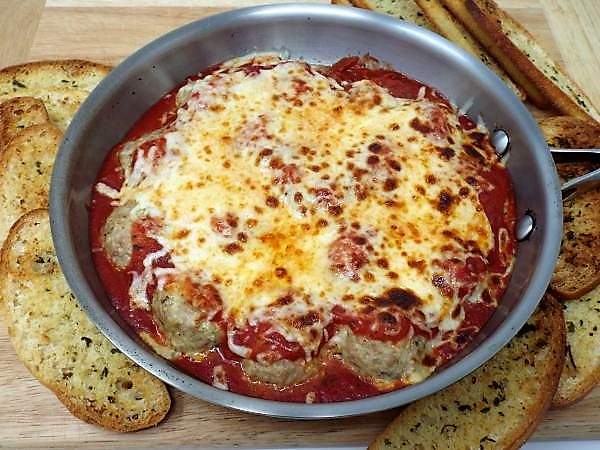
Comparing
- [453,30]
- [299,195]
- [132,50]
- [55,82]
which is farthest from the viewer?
[132,50]

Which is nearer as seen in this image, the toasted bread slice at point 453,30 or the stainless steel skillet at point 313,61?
the stainless steel skillet at point 313,61

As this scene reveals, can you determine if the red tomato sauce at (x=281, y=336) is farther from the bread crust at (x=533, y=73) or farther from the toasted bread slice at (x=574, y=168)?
the bread crust at (x=533, y=73)

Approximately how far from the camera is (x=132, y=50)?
4188mm

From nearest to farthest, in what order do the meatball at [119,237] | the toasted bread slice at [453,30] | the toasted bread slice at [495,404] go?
1. the toasted bread slice at [495,404]
2. the meatball at [119,237]
3. the toasted bread slice at [453,30]


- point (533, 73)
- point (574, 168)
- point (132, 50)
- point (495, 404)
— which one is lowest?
point (495, 404)

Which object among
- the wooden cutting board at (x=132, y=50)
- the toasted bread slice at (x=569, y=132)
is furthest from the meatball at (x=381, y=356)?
the toasted bread slice at (x=569, y=132)

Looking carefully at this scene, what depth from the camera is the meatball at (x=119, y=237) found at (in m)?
2.84

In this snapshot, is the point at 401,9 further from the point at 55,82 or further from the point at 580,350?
the point at 580,350

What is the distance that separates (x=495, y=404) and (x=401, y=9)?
278cm

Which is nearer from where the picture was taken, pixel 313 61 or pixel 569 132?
pixel 569 132

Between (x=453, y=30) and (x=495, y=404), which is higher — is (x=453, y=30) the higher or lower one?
the higher one

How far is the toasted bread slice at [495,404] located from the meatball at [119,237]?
142cm

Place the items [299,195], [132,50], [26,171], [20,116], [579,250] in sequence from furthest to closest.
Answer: [132,50] → [20,116] → [26,171] → [579,250] → [299,195]

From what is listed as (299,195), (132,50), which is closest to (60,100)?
(132,50)
